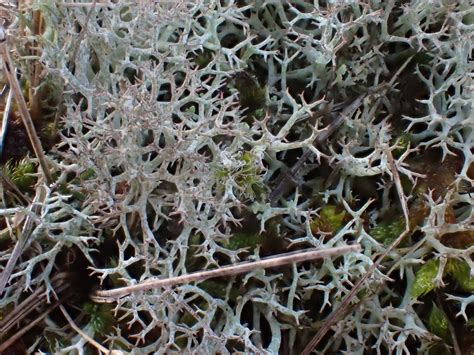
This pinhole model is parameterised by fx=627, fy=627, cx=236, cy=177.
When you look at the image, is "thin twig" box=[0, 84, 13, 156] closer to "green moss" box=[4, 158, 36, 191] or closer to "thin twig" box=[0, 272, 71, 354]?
"green moss" box=[4, 158, 36, 191]

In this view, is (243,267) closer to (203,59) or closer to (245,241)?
(245,241)

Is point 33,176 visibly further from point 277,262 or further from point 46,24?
point 277,262

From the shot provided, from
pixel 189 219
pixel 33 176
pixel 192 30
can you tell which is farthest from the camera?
pixel 192 30

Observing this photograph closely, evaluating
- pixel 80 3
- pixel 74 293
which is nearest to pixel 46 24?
pixel 80 3

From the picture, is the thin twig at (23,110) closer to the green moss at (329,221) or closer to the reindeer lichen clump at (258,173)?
the reindeer lichen clump at (258,173)

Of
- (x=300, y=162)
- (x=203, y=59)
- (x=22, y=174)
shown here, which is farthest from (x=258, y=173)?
(x=22, y=174)

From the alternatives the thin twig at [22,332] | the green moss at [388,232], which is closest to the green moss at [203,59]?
the green moss at [388,232]
